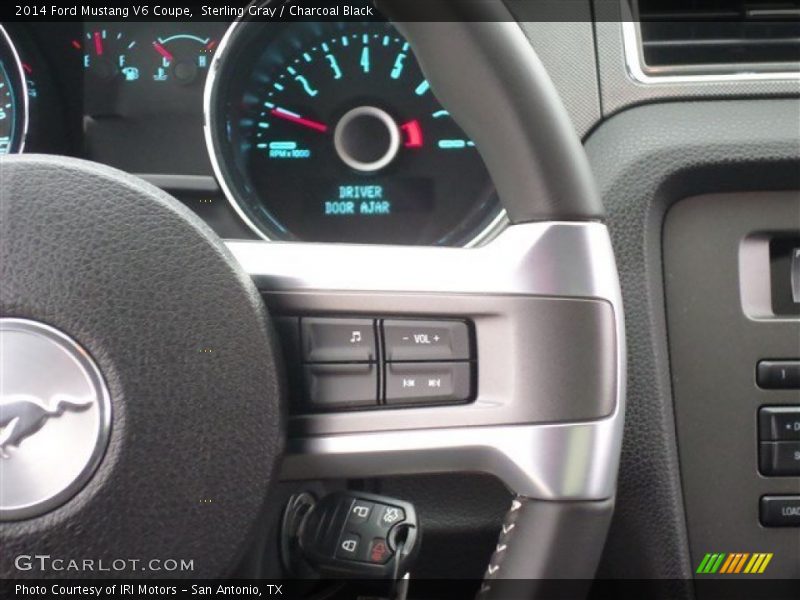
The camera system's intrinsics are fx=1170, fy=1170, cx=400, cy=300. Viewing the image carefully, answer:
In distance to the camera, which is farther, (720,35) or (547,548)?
(720,35)

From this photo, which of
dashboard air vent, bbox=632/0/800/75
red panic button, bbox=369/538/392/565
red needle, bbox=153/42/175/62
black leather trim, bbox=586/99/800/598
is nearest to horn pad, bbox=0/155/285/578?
red panic button, bbox=369/538/392/565

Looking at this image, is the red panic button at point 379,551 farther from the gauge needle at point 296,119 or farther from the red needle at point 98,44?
the red needle at point 98,44

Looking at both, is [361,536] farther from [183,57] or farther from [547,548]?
[183,57]

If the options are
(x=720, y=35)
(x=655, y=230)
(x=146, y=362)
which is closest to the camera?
(x=146, y=362)

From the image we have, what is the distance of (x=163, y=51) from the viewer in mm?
1588

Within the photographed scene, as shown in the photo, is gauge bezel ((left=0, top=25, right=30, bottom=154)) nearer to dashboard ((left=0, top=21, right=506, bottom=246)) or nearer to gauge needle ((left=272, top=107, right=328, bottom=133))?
dashboard ((left=0, top=21, right=506, bottom=246))

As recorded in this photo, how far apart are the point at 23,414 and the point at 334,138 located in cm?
83

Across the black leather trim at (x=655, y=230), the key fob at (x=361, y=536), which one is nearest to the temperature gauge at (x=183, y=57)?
the black leather trim at (x=655, y=230)

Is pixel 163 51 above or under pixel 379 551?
above

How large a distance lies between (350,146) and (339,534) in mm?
767

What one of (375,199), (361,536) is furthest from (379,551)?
(375,199)

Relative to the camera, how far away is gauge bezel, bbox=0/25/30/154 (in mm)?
1554

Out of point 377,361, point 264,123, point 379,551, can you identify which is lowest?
point 379,551

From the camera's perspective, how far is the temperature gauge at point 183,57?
1.57 metres
